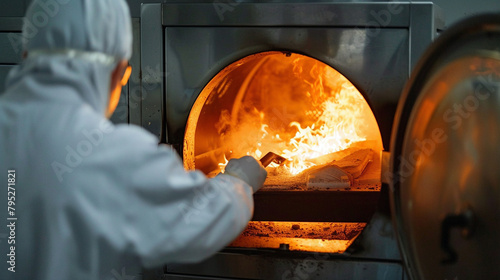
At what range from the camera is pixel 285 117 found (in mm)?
2211

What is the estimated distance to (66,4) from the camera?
2.93 ft

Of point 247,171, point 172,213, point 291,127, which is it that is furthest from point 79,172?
point 291,127

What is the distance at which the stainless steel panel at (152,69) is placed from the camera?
1492 millimetres

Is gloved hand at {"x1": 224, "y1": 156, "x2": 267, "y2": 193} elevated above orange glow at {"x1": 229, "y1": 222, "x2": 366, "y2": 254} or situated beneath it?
elevated above

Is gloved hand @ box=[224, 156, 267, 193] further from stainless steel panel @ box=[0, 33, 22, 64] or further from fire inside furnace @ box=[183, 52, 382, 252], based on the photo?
stainless steel panel @ box=[0, 33, 22, 64]

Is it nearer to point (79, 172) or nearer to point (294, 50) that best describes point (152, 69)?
point (294, 50)

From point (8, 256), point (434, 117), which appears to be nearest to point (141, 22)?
point (8, 256)

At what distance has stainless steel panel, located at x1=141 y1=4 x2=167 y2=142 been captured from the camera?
4.89ft

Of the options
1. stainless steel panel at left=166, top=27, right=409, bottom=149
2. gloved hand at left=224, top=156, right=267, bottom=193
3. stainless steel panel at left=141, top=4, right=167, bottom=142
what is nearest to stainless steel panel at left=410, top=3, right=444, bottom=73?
stainless steel panel at left=166, top=27, right=409, bottom=149

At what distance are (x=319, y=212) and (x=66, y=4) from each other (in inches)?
38.8

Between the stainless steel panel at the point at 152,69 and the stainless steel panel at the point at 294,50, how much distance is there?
27 mm

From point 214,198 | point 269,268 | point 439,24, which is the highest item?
point 439,24

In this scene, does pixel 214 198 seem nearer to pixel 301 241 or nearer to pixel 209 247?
pixel 209 247

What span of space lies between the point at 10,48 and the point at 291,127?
1.24 m
